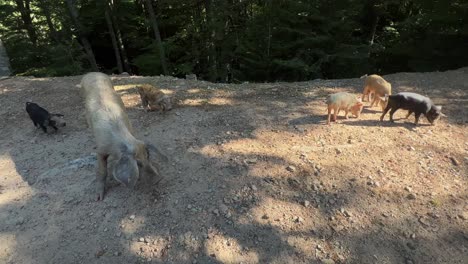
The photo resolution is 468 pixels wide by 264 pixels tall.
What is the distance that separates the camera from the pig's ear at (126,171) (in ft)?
16.6

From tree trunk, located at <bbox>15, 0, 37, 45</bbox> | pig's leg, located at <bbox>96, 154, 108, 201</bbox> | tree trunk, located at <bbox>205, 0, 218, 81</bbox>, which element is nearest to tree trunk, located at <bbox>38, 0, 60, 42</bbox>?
tree trunk, located at <bbox>15, 0, 37, 45</bbox>

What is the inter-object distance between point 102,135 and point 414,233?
481 cm

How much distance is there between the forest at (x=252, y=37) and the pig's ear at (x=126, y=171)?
792 cm

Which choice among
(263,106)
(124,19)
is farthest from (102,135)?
(124,19)

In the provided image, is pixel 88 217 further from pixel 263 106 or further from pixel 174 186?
pixel 263 106

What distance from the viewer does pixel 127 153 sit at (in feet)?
17.3

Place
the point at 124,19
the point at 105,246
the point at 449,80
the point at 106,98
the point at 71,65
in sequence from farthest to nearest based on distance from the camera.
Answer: the point at 124,19 < the point at 71,65 < the point at 449,80 < the point at 106,98 < the point at 105,246

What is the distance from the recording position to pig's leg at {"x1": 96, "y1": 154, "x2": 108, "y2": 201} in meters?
5.71

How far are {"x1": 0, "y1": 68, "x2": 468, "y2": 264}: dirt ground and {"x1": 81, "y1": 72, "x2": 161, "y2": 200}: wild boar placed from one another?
0.35 metres

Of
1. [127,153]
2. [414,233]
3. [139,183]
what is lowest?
[414,233]

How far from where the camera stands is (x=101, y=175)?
582cm

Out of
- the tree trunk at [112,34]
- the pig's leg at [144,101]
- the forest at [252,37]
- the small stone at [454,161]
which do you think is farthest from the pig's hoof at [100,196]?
the tree trunk at [112,34]

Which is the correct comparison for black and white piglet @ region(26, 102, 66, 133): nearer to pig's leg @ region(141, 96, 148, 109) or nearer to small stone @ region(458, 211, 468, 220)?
pig's leg @ region(141, 96, 148, 109)

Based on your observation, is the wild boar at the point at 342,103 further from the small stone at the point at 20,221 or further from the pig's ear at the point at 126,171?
the small stone at the point at 20,221
